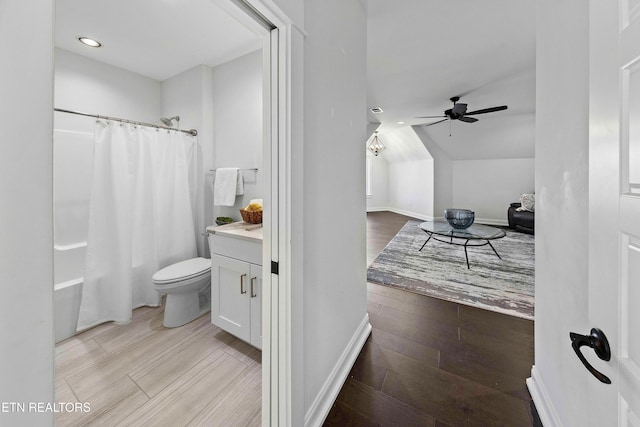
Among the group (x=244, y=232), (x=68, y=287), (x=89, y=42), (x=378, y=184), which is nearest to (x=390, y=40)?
(x=244, y=232)

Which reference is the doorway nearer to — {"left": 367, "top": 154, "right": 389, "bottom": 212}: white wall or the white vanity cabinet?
the white vanity cabinet

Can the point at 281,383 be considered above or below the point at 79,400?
above

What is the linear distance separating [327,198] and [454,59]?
282cm

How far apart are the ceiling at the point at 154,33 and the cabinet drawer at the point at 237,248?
1510 mm

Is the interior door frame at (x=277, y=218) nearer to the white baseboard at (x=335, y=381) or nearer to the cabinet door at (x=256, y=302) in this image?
the white baseboard at (x=335, y=381)

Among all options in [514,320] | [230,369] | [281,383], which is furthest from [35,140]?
[514,320]

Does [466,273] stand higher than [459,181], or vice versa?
[459,181]

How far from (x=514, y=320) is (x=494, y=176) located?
5698 millimetres

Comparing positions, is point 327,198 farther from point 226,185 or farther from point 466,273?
point 466,273

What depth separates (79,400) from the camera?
4.58 ft

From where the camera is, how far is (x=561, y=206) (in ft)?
3.38

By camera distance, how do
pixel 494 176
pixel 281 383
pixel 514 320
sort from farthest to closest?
1. pixel 494 176
2. pixel 514 320
3. pixel 281 383

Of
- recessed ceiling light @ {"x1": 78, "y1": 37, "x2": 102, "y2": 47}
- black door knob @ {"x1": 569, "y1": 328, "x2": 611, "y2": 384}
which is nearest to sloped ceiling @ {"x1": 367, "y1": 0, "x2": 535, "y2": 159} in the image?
black door knob @ {"x1": 569, "y1": 328, "x2": 611, "y2": 384}

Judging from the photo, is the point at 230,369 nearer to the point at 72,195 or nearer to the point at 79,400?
the point at 79,400
